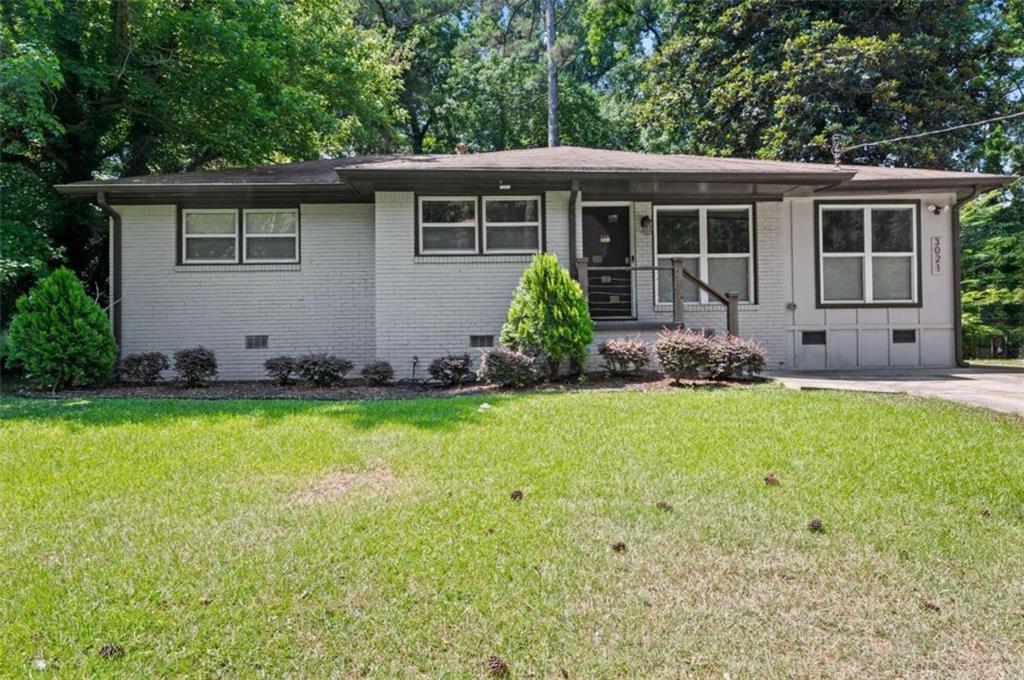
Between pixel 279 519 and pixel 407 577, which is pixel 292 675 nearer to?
pixel 407 577

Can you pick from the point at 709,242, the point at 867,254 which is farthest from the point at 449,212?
the point at 867,254

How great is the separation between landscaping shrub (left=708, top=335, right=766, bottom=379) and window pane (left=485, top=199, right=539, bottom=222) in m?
3.71

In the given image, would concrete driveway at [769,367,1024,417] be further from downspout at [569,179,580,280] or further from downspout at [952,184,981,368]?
downspout at [569,179,580,280]

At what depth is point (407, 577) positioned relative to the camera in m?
2.77

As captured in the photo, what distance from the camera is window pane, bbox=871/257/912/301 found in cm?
1111

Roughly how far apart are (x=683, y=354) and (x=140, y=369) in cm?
783

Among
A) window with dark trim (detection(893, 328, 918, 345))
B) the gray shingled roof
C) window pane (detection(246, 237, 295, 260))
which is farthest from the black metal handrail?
window pane (detection(246, 237, 295, 260))

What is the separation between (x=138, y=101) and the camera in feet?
42.8

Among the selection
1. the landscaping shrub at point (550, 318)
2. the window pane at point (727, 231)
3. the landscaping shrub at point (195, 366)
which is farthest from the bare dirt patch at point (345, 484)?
the window pane at point (727, 231)

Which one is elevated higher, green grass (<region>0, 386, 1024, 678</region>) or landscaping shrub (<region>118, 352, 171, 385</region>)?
landscaping shrub (<region>118, 352, 171, 385</region>)

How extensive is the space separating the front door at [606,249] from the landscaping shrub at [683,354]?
3000mm

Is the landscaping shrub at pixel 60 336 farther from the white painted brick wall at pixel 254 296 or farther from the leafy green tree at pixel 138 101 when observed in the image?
the leafy green tree at pixel 138 101

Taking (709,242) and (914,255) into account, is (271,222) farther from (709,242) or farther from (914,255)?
(914,255)

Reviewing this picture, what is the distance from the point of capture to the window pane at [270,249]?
10727 mm
